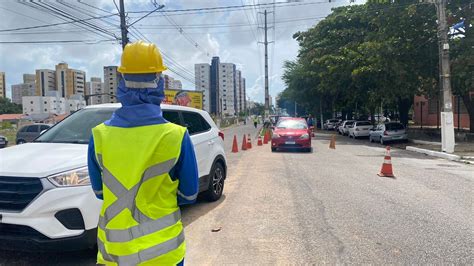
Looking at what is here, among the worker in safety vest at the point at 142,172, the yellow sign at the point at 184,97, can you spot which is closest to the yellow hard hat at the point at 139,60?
the worker in safety vest at the point at 142,172

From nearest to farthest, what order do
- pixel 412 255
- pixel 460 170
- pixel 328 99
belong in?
pixel 412 255
pixel 460 170
pixel 328 99

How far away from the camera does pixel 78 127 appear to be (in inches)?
218

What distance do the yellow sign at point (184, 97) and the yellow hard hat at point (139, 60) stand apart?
30.8m

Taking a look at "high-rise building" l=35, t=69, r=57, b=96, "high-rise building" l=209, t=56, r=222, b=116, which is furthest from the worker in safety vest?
"high-rise building" l=35, t=69, r=57, b=96

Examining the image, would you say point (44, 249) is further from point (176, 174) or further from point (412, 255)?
point (412, 255)

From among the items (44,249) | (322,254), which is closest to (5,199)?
(44,249)

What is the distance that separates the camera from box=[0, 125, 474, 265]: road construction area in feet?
15.5

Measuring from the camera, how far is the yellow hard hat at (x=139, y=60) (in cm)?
215

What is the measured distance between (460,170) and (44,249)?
40.8 ft

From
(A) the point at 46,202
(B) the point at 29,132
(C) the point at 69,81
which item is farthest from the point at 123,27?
(C) the point at 69,81

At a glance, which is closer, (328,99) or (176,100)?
(176,100)

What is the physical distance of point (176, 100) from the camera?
117 feet

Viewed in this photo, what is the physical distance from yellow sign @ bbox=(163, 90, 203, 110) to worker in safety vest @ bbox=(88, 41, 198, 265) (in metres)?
30.9

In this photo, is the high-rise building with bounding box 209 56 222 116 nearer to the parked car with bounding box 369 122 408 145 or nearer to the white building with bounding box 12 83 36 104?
the parked car with bounding box 369 122 408 145
